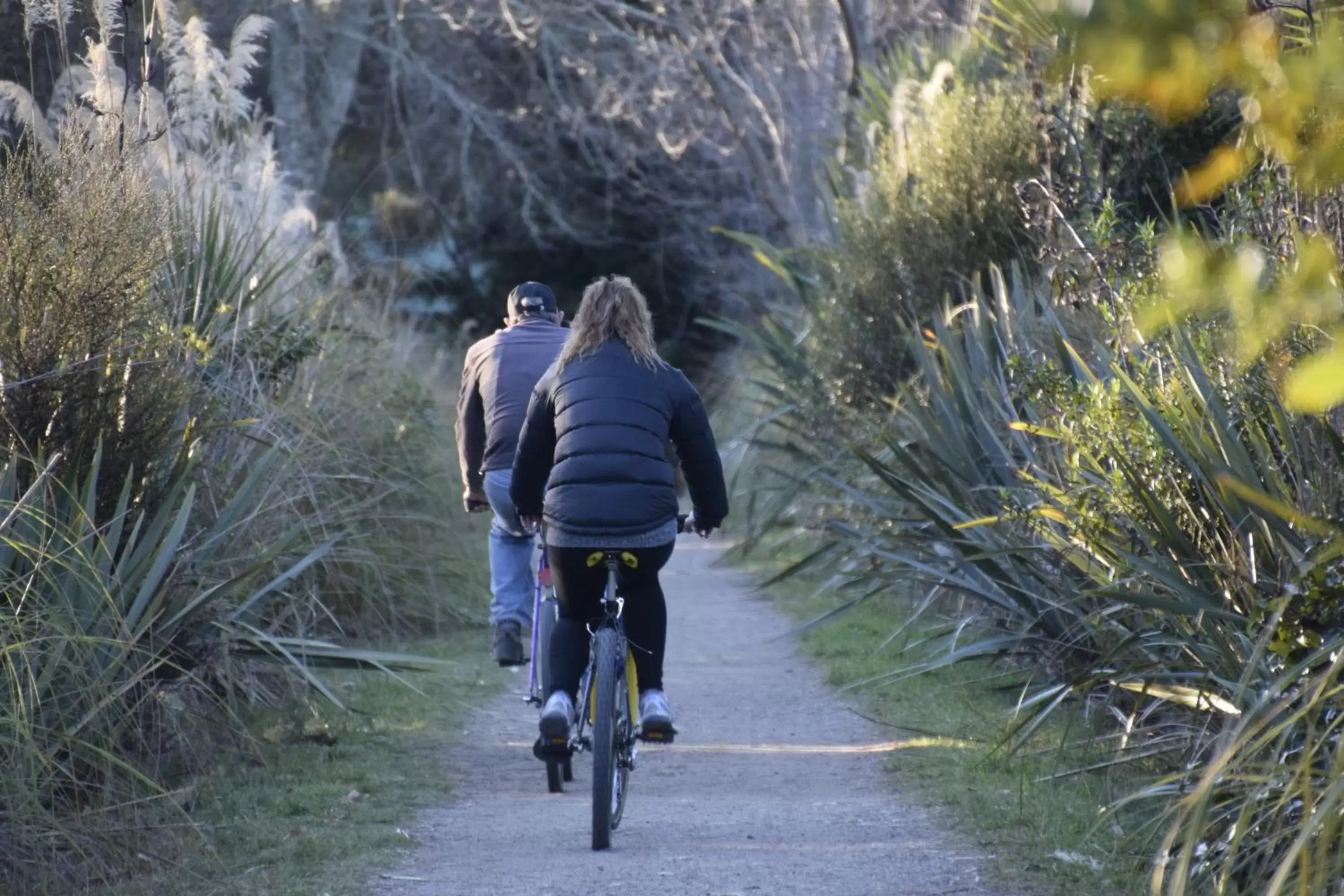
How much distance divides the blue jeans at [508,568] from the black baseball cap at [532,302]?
2.65ft

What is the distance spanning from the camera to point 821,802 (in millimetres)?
6613

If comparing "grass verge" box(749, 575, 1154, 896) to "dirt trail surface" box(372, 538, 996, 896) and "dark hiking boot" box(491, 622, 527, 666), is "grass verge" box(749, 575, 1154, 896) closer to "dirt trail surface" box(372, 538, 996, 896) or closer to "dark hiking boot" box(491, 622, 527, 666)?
"dirt trail surface" box(372, 538, 996, 896)

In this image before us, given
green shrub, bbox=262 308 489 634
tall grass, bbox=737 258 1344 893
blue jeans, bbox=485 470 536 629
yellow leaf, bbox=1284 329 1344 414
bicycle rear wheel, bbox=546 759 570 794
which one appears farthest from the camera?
green shrub, bbox=262 308 489 634

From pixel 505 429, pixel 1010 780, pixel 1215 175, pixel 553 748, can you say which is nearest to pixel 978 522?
pixel 1010 780

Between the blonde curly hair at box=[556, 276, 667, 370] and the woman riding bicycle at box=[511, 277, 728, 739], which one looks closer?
the woman riding bicycle at box=[511, 277, 728, 739]

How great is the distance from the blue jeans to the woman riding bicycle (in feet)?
4.82

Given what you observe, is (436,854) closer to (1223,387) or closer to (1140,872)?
(1140,872)

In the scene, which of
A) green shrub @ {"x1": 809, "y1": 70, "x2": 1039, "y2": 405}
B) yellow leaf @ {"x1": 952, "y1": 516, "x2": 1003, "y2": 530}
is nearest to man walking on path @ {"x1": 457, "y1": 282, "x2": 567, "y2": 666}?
yellow leaf @ {"x1": 952, "y1": 516, "x2": 1003, "y2": 530}

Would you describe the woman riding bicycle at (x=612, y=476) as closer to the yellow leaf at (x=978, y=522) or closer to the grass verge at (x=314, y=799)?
the grass verge at (x=314, y=799)

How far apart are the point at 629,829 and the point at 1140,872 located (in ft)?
6.18

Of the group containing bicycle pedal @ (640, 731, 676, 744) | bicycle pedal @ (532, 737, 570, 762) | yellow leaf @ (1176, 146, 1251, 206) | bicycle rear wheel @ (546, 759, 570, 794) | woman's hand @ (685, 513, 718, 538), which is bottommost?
bicycle rear wheel @ (546, 759, 570, 794)

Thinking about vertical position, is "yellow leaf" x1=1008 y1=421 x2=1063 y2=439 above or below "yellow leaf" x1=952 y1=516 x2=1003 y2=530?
above

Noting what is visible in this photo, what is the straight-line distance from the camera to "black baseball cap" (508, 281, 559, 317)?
812 cm

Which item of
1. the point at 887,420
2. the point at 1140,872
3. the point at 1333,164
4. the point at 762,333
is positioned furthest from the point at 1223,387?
the point at 762,333
